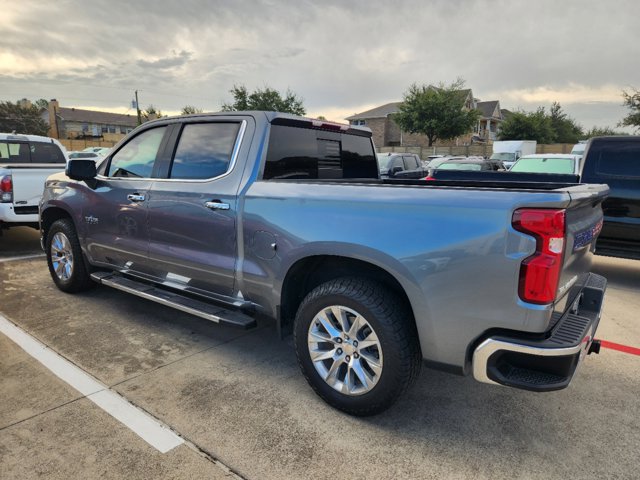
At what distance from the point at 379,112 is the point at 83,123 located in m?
43.6

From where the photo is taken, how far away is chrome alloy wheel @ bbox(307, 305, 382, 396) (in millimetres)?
2613

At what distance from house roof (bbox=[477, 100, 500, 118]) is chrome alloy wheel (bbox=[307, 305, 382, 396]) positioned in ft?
197

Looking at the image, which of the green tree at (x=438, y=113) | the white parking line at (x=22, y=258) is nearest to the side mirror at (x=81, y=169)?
the white parking line at (x=22, y=258)

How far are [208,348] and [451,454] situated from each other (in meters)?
2.13

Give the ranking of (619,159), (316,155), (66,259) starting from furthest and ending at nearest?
(619,159) < (66,259) < (316,155)

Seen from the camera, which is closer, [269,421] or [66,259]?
[269,421]

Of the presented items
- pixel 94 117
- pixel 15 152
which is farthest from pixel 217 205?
pixel 94 117

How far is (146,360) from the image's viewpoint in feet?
11.4

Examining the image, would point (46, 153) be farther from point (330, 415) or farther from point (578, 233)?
point (578, 233)

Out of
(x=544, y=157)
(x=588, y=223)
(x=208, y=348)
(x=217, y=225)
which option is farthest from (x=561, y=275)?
(x=544, y=157)

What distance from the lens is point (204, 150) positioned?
3.54 m

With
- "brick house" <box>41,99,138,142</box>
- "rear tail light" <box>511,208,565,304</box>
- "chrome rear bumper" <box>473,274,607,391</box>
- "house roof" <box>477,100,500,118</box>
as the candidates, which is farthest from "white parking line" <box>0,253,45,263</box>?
"house roof" <box>477,100,500,118</box>

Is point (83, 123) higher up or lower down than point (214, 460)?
higher up

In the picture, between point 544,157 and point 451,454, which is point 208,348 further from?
point 544,157
